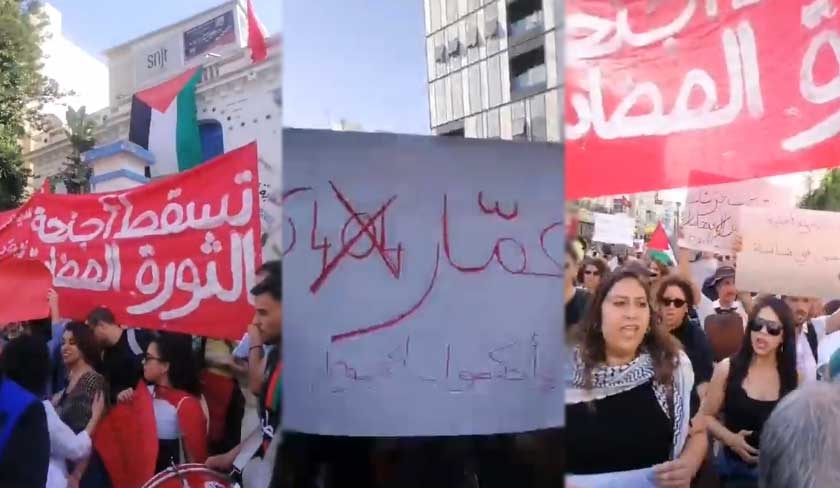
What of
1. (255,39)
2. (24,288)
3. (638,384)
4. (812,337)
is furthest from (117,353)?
(812,337)

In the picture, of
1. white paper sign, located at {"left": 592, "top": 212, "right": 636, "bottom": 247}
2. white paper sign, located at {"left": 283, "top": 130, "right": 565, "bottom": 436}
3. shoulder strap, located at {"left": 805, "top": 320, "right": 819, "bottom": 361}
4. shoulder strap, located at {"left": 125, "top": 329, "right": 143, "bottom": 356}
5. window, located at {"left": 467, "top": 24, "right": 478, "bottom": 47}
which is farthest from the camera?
shoulder strap, located at {"left": 805, "top": 320, "right": 819, "bottom": 361}

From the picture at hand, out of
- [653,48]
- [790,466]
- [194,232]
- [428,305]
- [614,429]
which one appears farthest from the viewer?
[194,232]

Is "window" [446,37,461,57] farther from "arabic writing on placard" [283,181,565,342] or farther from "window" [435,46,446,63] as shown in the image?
"arabic writing on placard" [283,181,565,342]

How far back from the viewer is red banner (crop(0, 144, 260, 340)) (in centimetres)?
190

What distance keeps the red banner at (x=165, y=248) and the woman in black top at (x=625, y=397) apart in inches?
29.4

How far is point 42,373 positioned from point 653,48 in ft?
5.17

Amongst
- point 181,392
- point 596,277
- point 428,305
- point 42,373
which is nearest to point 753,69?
point 596,277

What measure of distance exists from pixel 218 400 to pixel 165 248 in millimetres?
402

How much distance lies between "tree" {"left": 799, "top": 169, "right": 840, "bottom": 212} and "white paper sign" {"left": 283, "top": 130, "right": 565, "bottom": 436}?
918mm

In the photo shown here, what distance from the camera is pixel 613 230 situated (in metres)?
1.88

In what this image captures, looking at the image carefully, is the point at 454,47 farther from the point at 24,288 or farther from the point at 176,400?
the point at 24,288

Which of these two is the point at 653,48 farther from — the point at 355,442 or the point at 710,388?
the point at 355,442

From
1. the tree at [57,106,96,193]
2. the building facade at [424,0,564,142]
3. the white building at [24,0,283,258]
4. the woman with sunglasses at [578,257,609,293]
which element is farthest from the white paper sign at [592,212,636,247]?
the tree at [57,106,96,193]

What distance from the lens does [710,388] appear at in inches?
78.8
